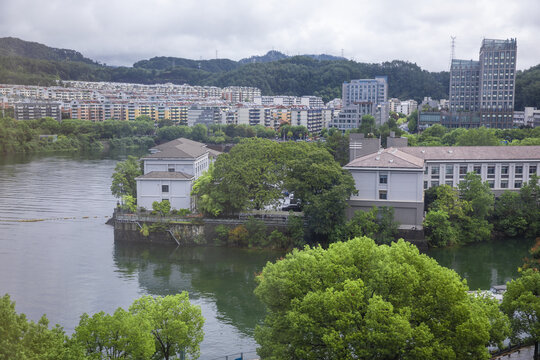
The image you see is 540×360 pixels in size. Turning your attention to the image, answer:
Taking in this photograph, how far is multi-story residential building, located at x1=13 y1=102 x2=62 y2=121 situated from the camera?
125 feet

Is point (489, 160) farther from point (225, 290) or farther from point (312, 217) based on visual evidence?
point (225, 290)

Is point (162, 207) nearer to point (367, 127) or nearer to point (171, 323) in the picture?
point (171, 323)

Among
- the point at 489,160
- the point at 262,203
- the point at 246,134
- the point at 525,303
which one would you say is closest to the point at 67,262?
the point at 262,203

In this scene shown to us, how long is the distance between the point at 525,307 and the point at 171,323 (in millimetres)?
3822

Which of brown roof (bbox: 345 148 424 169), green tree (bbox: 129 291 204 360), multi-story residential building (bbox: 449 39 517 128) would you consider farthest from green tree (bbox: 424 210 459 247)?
multi-story residential building (bbox: 449 39 517 128)

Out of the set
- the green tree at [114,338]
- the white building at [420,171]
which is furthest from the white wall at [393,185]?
the green tree at [114,338]

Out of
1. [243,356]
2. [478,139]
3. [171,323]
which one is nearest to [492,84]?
[478,139]

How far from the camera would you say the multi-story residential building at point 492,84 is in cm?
3516

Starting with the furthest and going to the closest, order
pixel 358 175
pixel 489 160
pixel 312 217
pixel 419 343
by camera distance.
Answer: pixel 489 160, pixel 358 175, pixel 312 217, pixel 419 343

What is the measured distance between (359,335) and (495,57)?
112 ft

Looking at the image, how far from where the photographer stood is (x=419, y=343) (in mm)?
5492

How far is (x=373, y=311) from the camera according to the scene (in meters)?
5.52

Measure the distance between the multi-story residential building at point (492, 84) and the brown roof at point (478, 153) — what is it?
20.7 meters

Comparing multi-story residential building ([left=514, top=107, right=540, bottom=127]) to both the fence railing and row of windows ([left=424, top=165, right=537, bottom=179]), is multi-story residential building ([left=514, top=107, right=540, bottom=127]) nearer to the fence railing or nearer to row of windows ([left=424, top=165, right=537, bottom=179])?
row of windows ([left=424, top=165, right=537, bottom=179])
